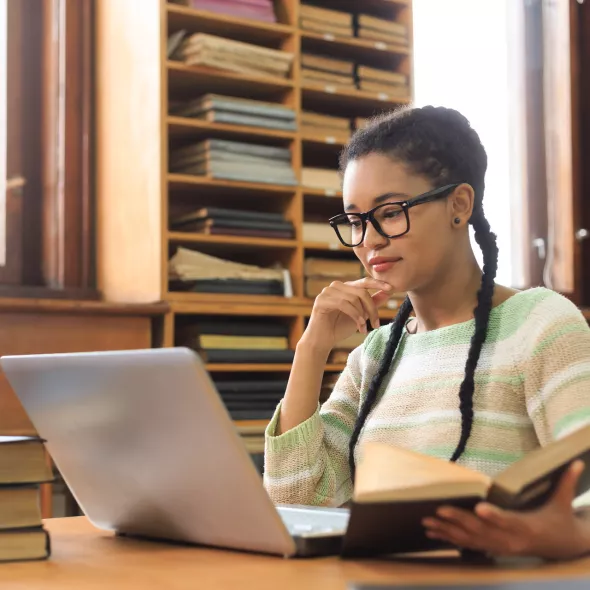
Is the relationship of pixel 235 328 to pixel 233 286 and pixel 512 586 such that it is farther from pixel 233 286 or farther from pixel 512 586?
pixel 512 586

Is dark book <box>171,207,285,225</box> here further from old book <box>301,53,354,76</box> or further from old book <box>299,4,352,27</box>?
old book <box>299,4,352,27</box>

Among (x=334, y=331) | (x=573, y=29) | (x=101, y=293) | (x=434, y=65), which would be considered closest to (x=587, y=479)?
(x=334, y=331)

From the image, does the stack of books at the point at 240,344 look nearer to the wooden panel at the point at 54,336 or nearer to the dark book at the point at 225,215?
the wooden panel at the point at 54,336

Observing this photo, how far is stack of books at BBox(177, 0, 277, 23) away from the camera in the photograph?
Result: 3.09 m

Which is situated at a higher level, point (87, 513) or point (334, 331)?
point (334, 331)

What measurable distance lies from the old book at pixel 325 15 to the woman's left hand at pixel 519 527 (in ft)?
9.03

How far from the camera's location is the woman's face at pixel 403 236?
128 centimetres

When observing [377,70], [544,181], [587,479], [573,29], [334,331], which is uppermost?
[573,29]

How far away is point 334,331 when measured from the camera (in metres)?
1.39

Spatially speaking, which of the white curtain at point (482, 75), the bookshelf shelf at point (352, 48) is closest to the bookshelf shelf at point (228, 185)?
the bookshelf shelf at point (352, 48)

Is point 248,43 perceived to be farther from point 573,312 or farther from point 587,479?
point 587,479

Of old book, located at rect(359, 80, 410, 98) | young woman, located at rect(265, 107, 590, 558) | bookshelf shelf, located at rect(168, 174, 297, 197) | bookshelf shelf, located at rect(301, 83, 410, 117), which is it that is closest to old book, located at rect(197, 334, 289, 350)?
bookshelf shelf, located at rect(168, 174, 297, 197)

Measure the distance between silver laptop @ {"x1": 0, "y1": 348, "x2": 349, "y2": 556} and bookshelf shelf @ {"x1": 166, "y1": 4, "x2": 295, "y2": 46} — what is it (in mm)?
2247

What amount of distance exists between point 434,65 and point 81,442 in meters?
3.22
